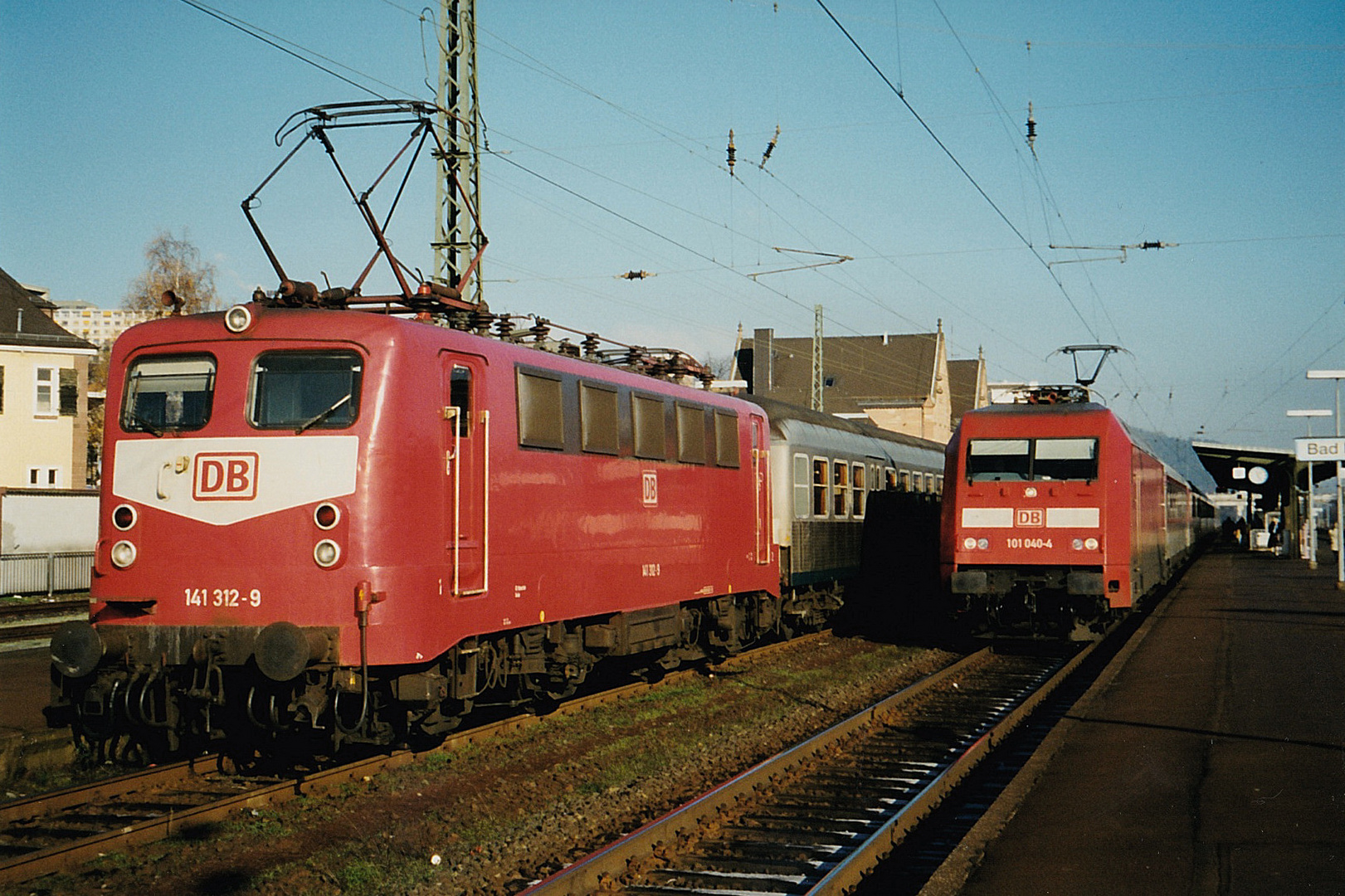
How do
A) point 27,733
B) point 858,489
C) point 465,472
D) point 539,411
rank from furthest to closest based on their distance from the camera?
point 858,489 < point 539,411 < point 465,472 < point 27,733

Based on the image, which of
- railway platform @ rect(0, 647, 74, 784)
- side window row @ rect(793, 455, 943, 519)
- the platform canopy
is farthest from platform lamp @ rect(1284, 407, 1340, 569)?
railway platform @ rect(0, 647, 74, 784)

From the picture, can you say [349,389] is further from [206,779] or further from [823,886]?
[823,886]

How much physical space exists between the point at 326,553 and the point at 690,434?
21.4 feet

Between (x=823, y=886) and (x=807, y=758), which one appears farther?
(x=807, y=758)

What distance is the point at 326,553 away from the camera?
9305mm

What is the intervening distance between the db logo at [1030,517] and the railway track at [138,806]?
10223mm

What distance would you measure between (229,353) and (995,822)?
6375 mm

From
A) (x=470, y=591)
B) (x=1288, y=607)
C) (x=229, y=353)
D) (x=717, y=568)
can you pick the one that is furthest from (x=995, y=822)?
(x=1288, y=607)

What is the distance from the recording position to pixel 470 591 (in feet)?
34.0

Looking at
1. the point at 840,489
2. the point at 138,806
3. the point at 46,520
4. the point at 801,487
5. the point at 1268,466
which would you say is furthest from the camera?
the point at 1268,466

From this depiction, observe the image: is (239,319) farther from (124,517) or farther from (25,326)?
(25,326)

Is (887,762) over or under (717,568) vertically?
under

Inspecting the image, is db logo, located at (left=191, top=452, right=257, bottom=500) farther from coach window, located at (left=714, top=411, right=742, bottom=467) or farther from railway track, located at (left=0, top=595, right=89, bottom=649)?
railway track, located at (left=0, top=595, right=89, bottom=649)

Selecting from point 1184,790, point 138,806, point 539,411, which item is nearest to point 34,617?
point 539,411
